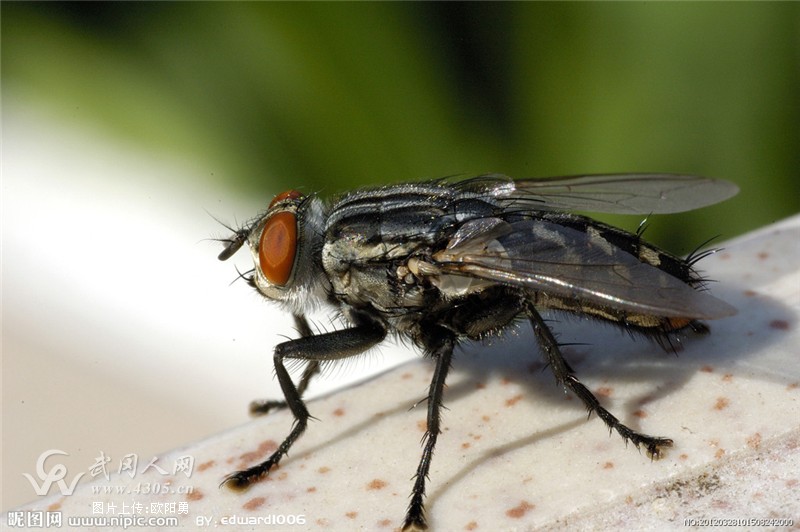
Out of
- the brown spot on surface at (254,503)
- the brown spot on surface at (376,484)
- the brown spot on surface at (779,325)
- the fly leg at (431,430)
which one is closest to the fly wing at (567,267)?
the fly leg at (431,430)

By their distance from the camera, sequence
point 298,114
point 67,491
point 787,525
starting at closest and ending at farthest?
point 787,525 < point 67,491 < point 298,114

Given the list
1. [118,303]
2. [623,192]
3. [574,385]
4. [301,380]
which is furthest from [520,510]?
[118,303]

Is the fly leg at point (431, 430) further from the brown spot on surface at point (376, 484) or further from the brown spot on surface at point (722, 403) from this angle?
the brown spot on surface at point (722, 403)

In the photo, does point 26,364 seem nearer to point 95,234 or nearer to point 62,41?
point 95,234

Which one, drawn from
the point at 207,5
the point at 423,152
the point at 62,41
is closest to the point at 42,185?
the point at 62,41

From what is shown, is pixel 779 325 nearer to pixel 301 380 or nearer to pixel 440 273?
pixel 440 273

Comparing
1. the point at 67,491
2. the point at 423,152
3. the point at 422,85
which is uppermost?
the point at 422,85
